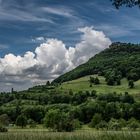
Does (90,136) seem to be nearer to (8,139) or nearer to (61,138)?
(61,138)

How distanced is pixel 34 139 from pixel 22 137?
0.58 m

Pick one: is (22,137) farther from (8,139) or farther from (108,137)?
(108,137)

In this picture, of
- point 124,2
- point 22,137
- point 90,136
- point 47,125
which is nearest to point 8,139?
point 22,137

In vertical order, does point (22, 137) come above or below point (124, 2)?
below

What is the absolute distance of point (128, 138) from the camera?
51.7ft

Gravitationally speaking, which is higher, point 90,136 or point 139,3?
point 139,3

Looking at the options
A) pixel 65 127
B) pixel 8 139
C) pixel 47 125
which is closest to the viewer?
pixel 8 139

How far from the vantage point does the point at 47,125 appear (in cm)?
18612

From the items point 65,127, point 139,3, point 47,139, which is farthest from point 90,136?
point 65,127

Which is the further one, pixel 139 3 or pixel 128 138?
pixel 139 3

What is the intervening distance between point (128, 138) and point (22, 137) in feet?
12.4

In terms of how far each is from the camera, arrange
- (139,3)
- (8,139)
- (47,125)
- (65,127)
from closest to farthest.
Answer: (8,139)
(139,3)
(65,127)
(47,125)

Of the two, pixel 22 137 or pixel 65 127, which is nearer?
pixel 22 137

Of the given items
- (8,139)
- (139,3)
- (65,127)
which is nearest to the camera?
(8,139)
